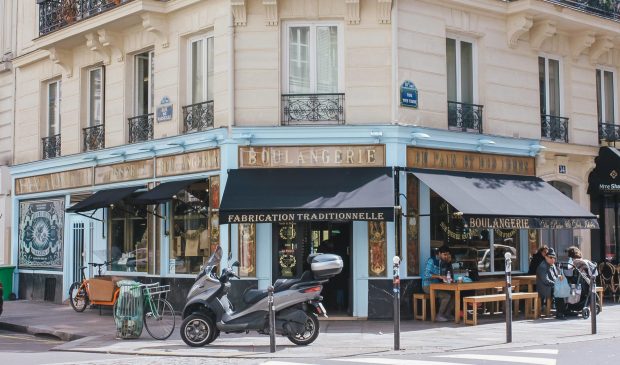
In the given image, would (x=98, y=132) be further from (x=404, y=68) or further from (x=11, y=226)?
(x=404, y=68)

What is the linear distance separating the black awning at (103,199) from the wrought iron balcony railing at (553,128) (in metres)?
9.46

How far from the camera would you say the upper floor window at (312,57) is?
16562 mm

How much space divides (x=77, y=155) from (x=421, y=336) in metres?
10.7

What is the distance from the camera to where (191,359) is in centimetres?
1140

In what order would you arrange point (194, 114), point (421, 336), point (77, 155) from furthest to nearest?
point (77, 155)
point (194, 114)
point (421, 336)

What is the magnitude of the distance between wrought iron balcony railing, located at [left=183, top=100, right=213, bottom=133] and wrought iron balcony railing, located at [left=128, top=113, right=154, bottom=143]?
1329 millimetres

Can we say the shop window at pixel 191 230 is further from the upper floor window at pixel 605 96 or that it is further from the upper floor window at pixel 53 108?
the upper floor window at pixel 605 96

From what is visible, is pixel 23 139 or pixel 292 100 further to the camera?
pixel 23 139

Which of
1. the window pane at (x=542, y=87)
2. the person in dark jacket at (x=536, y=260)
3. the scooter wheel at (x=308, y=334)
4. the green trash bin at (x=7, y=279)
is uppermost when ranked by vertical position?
the window pane at (x=542, y=87)

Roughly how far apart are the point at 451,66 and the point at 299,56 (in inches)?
134

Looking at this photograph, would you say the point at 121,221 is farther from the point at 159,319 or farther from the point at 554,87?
the point at 554,87

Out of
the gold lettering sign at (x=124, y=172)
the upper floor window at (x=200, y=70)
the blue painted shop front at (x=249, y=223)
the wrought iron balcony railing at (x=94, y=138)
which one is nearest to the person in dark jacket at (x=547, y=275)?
the blue painted shop front at (x=249, y=223)

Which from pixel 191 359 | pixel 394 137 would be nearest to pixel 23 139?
pixel 394 137

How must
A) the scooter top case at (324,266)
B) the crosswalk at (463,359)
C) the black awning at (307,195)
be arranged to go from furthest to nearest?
the black awning at (307,195)
the scooter top case at (324,266)
the crosswalk at (463,359)
